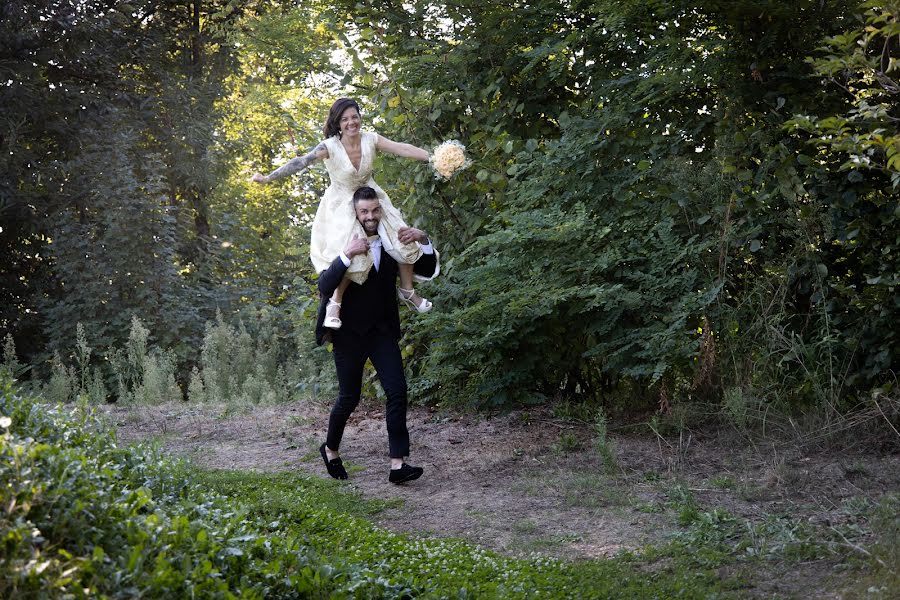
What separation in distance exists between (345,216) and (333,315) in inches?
25.6

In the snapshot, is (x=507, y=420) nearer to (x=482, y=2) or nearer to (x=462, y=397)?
(x=462, y=397)

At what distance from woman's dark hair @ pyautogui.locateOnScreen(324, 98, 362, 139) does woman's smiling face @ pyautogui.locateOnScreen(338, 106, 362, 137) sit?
0.08 feet

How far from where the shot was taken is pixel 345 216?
6301 mm

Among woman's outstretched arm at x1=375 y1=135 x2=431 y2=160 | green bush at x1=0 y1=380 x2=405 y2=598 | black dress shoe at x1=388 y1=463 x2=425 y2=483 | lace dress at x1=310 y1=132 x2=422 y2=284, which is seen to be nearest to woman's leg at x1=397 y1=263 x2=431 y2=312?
lace dress at x1=310 y1=132 x2=422 y2=284

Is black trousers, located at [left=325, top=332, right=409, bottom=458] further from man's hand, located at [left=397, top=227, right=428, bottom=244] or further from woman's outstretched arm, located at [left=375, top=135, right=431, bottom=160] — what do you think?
woman's outstretched arm, located at [left=375, top=135, right=431, bottom=160]

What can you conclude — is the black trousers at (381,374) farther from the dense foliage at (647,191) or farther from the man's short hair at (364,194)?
the dense foliage at (647,191)

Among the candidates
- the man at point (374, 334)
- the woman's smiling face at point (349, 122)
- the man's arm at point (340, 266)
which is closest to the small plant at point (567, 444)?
the man at point (374, 334)

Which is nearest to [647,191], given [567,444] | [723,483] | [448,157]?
[448,157]

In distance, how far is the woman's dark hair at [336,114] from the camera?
6320 millimetres

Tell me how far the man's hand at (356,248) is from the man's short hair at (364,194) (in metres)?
0.33

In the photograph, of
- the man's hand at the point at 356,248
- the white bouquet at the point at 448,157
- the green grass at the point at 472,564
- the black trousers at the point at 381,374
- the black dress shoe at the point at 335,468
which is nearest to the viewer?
the green grass at the point at 472,564

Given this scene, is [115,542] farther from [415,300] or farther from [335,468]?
[415,300]

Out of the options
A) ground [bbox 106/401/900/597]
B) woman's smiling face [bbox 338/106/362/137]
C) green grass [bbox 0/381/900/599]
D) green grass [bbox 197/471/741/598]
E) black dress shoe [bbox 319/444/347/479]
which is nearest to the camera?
green grass [bbox 0/381/900/599]

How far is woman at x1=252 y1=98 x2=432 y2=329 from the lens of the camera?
6227mm
